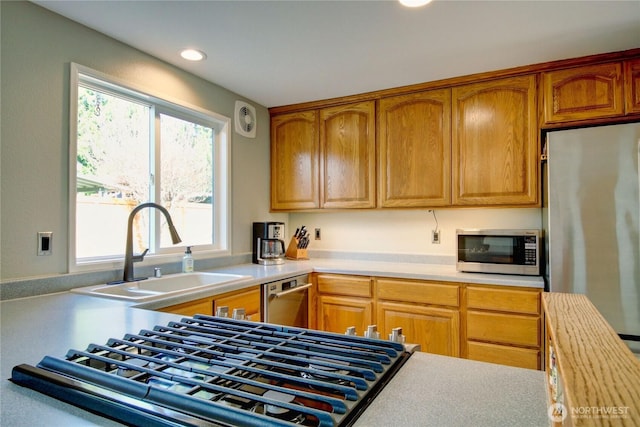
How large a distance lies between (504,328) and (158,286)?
212cm

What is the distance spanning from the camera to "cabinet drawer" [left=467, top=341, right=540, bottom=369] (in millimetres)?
2131

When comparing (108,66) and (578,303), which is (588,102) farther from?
(108,66)

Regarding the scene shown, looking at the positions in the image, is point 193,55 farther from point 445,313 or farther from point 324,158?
point 445,313

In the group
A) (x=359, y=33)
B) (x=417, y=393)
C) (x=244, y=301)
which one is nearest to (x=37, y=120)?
(x=244, y=301)

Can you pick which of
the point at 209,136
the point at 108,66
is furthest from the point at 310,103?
the point at 108,66

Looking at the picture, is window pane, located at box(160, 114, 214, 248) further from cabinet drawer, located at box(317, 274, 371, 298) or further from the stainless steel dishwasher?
cabinet drawer, located at box(317, 274, 371, 298)

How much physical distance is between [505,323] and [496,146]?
118 centimetres

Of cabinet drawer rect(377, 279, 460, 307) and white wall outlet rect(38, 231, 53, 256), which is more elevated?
white wall outlet rect(38, 231, 53, 256)

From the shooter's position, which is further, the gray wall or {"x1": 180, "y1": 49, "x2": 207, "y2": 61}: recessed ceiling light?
{"x1": 180, "y1": 49, "x2": 207, "y2": 61}: recessed ceiling light

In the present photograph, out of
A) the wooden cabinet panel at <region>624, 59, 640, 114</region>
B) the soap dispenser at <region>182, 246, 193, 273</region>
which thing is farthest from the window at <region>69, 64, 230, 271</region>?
the wooden cabinet panel at <region>624, 59, 640, 114</region>

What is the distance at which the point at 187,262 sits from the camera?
7.77 ft

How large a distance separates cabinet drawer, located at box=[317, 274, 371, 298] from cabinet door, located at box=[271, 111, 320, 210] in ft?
2.29

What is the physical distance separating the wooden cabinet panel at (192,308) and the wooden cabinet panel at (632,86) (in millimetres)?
2636

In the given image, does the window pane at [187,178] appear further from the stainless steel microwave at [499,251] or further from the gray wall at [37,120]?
the stainless steel microwave at [499,251]
